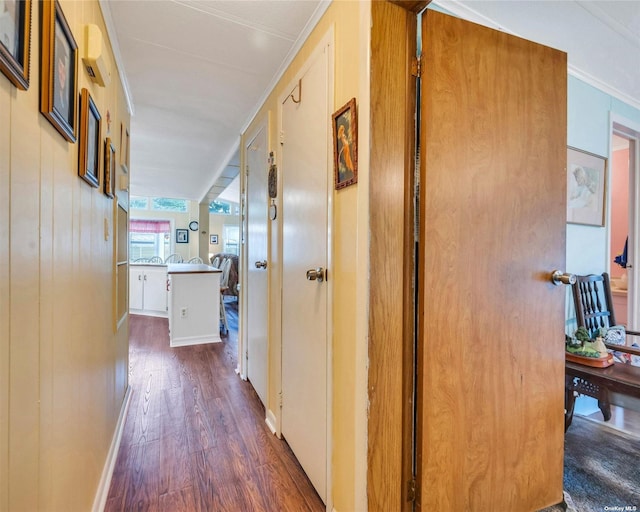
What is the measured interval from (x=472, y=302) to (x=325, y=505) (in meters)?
1.06

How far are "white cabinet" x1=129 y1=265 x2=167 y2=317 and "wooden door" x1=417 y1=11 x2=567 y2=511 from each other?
4888 millimetres

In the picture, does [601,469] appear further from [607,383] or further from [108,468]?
[108,468]

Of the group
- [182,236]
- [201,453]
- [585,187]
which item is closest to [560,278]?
[585,187]

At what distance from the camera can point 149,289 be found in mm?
5059

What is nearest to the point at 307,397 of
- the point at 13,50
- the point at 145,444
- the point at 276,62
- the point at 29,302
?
the point at 145,444

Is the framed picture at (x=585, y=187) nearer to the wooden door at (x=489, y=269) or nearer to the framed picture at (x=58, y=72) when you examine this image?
the wooden door at (x=489, y=269)

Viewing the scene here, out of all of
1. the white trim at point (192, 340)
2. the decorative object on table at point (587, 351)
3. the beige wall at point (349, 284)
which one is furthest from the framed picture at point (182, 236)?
the decorative object on table at point (587, 351)

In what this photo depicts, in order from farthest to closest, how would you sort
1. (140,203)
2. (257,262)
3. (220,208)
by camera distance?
(220,208) → (140,203) → (257,262)

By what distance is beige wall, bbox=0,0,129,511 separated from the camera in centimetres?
57

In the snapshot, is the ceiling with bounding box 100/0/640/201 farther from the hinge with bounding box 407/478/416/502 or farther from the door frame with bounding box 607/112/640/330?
the hinge with bounding box 407/478/416/502

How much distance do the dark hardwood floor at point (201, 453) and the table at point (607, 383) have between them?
1.48 meters

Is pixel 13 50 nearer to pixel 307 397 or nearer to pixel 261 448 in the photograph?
pixel 307 397

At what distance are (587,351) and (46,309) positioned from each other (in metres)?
2.33

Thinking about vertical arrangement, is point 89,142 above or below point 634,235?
above
